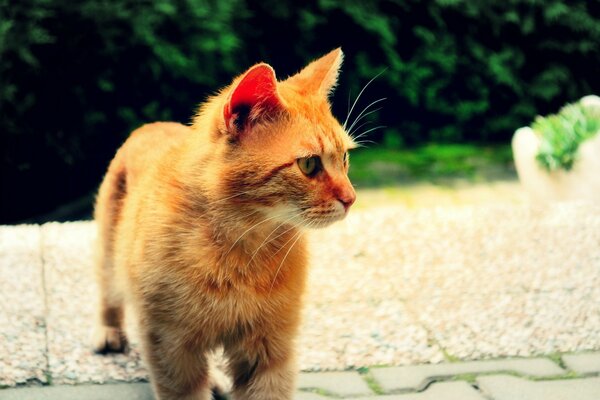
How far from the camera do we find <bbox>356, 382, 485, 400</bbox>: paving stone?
10.4 ft

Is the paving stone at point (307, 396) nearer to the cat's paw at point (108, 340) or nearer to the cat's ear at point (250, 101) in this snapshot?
the cat's paw at point (108, 340)

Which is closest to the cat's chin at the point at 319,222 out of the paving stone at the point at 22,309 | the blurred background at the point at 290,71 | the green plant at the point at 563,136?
the paving stone at the point at 22,309

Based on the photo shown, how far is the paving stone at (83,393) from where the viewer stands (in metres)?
3.13

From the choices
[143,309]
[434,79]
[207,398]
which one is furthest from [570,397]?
[434,79]

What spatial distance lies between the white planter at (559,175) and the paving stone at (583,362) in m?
2.28

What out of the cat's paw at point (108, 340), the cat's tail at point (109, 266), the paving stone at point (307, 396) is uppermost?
the cat's tail at point (109, 266)

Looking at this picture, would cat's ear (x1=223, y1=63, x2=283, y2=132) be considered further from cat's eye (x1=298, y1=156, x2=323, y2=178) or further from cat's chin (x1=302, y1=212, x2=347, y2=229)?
cat's chin (x1=302, y1=212, x2=347, y2=229)

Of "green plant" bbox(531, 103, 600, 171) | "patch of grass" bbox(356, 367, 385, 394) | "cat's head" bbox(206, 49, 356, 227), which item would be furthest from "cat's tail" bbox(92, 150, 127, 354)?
"green plant" bbox(531, 103, 600, 171)

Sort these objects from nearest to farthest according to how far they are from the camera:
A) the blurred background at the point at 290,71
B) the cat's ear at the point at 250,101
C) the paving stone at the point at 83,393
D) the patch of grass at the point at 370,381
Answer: the cat's ear at the point at 250,101
the paving stone at the point at 83,393
the patch of grass at the point at 370,381
the blurred background at the point at 290,71

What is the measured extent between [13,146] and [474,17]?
4.31 meters

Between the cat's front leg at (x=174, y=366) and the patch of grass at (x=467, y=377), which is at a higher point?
the cat's front leg at (x=174, y=366)

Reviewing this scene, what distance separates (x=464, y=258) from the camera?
15.2 feet

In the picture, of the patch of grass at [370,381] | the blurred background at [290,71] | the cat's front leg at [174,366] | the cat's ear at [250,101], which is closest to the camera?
the cat's ear at [250,101]

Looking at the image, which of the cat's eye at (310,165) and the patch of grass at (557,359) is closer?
the cat's eye at (310,165)
